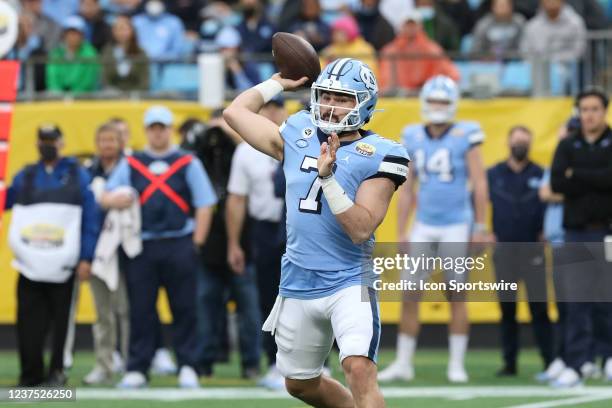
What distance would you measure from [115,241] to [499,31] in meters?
5.57

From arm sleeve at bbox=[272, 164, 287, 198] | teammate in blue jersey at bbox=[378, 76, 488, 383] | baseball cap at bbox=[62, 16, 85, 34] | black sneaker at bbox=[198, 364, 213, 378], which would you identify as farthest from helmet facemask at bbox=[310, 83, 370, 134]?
baseball cap at bbox=[62, 16, 85, 34]

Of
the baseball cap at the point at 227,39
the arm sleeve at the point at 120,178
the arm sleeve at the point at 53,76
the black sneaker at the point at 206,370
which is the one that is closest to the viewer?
the arm sleeve at the point at 120,178

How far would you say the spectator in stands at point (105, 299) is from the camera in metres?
11.1

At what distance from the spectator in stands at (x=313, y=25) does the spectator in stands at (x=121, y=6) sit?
1.93 m

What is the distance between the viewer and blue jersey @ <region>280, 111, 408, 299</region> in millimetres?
6910

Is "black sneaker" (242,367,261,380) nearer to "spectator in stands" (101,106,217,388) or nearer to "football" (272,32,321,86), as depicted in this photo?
"spectator in stands" (101,106,217,388)

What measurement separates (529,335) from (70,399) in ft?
18.5

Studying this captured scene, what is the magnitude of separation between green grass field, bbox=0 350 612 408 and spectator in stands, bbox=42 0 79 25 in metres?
5.66

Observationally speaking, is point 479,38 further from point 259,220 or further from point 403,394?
point 403,394

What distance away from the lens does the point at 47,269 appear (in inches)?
421

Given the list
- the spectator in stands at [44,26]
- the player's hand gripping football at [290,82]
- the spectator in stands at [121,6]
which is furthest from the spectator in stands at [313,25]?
the player's hand gripping football at [290,82]

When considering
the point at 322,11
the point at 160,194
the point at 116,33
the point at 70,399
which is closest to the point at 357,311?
the point at 70,399

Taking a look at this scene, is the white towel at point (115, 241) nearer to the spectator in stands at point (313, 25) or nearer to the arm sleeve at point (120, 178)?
the arm sleeve at point (120, 178)

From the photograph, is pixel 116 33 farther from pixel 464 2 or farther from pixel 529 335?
pixel 529 335
